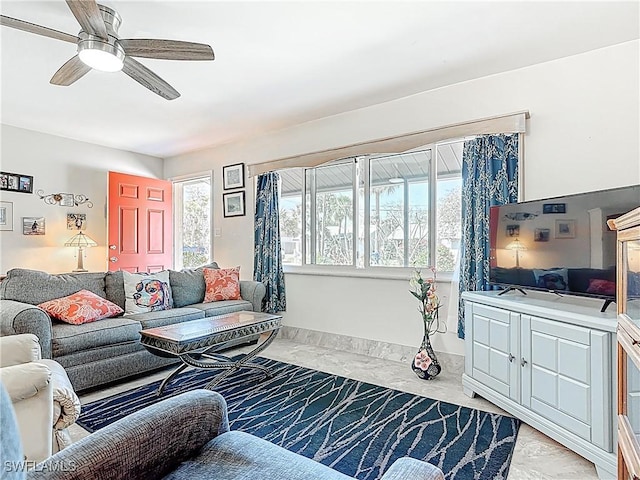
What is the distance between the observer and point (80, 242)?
4.68m

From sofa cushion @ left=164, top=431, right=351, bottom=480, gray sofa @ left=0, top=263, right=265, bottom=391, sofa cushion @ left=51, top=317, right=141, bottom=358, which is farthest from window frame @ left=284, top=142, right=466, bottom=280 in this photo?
sofa cushion @ left=164, top=431, right=351, bottom=480

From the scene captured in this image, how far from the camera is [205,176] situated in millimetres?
5383

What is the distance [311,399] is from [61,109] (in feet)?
12.1

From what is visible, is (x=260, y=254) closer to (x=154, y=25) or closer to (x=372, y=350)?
(x=372, y=350)

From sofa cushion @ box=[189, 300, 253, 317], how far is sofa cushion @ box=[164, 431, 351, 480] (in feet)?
8.60

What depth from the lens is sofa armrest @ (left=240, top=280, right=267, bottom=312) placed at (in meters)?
4.24

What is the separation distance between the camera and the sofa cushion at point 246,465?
1080 mm

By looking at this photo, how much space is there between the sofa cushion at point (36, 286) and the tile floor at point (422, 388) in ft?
3.03

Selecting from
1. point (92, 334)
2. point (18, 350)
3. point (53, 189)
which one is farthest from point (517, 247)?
point (53, 189)

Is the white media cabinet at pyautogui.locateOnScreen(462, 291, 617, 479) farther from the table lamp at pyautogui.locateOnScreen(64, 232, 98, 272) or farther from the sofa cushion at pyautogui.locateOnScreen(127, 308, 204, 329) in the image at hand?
the table lamp at pyautogui.locateOnScreen(64, 232, 98, 272)

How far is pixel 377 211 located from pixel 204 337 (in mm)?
2092

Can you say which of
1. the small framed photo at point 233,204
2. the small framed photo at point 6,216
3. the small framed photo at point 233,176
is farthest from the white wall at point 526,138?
the small framed photo at point 6,216

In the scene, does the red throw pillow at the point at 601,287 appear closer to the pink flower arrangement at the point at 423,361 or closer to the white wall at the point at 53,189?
the pink flower arrangement at the point at 423,361

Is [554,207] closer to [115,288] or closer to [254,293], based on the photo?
[254,293]
